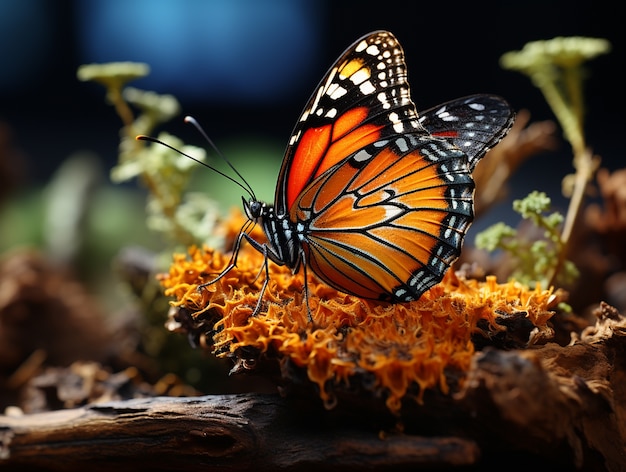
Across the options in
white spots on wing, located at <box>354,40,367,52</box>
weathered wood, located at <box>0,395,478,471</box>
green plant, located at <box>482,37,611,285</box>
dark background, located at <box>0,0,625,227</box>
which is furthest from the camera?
dark background, located at <box>0,0,625,227</box>

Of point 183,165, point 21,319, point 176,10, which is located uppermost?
point 176,10

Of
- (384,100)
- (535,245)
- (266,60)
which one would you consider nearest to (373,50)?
(384,100)

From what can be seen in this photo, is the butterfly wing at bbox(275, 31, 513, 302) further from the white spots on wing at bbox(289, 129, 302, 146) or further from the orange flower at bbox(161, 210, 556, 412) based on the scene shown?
the orange flower at bbox(161, 210, 556, 412)

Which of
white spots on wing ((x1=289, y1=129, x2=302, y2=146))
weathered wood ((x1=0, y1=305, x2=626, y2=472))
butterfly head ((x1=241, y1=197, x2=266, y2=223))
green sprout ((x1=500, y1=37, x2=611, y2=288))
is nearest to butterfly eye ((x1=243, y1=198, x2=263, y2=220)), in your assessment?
butterfly head ((x1=241, y1=197, x2=266, y2=223))

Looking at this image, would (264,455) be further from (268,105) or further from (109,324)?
(268,105)

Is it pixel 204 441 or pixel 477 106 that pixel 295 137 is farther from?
pixel 204 441

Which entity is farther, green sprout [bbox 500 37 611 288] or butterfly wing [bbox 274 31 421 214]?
green sprout [bbox 500 37 611 288]

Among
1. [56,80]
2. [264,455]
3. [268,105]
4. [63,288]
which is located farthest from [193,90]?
[264,455]
